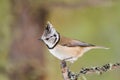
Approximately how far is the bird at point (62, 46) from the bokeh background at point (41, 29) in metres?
0.06

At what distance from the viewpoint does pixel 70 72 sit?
154 centimetres

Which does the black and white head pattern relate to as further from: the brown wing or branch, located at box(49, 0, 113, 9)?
branch, located at box(49, 0, 113, 9)

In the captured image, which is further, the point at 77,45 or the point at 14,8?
the point at 14,8

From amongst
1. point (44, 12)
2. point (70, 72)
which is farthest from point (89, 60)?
point (44, 12)

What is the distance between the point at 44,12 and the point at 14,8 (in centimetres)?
9

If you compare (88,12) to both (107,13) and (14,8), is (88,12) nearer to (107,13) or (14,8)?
(107,13)

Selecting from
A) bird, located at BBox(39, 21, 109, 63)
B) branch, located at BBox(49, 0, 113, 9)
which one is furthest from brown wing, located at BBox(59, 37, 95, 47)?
branch, located at BBox(49, 0, 113, 9)

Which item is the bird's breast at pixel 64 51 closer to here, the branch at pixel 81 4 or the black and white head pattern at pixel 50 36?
the black and white head pattern at pixel 50 36

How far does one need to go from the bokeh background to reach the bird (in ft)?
0.21

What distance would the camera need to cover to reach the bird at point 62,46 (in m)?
1.47

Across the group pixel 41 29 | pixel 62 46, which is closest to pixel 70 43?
pixel 62 46

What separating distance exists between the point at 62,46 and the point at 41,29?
16cm

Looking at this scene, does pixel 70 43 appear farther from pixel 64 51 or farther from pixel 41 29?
pixel 41 29

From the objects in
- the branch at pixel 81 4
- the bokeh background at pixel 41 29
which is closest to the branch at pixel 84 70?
the bokeh background at pixel 41 29
